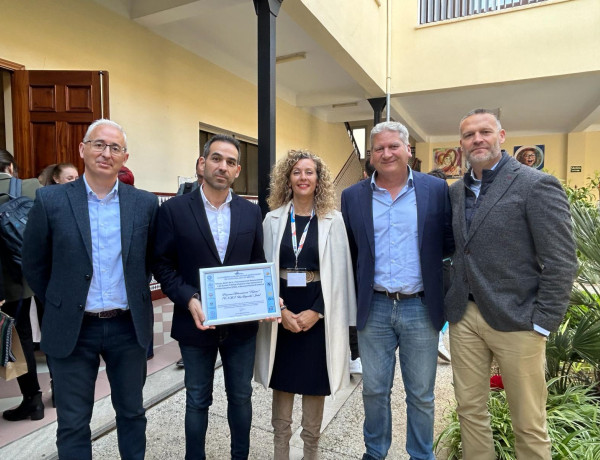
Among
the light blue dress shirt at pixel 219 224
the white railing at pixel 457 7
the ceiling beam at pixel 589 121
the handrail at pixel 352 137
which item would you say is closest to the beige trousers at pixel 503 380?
the light blue dress shirt at pixel 219 224

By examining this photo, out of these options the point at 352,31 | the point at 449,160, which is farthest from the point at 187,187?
the point at 449,160

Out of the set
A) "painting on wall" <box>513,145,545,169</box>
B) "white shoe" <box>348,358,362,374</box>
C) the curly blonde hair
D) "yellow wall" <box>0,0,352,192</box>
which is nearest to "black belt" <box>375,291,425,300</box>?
the curly blonde hair

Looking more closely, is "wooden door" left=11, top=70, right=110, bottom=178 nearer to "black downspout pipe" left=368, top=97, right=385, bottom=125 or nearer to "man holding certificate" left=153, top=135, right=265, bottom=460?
"man holding certificate" left=153, top=135, right=265, bottom=460

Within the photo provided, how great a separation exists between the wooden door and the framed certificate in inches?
127

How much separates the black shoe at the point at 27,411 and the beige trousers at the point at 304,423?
6.08ft

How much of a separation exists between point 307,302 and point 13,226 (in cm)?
205

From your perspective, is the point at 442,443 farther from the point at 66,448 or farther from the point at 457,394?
the point at 66,448

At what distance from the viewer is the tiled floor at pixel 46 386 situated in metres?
2.65

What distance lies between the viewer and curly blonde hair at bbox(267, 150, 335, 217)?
7.32 ft

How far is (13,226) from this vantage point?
8.40 feet

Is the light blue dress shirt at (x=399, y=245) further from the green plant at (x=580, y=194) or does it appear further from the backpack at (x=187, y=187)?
the backpack at (x=187, y=187)

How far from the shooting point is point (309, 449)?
225 centimetres

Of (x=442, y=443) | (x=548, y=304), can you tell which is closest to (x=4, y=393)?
(x=442, y=443)

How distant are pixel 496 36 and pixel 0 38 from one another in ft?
26.0
